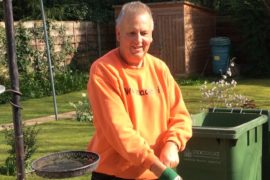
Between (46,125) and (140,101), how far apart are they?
7031 millimetres

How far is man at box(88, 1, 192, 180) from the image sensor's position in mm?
2559

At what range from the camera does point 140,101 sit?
105 inches

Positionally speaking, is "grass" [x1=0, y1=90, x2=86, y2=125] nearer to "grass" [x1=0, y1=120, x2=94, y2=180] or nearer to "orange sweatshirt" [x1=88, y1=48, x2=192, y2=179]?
"grass" [x1=0, y1=120, x2=94, y2=180]

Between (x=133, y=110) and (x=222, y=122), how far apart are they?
2.19 metres

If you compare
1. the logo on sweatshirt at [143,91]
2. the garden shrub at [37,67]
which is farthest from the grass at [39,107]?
the logo on sweatshirt at [143,91]

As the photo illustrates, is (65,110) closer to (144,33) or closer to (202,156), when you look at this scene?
(202,156)

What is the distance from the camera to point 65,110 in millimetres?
11352

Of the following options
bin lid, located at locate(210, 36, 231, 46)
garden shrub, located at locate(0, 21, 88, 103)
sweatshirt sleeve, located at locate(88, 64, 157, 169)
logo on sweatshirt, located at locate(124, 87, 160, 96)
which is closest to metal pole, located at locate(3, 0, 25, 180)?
sweatshirt sleeve, located at locate(88, 64, 157, 169)

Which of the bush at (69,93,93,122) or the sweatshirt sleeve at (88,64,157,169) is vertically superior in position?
the sweatshirt sleeve at (88,64,157,169)

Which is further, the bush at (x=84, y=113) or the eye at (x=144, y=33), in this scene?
the bush at (x=84, y=113)

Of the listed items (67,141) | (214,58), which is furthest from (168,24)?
(67,141)

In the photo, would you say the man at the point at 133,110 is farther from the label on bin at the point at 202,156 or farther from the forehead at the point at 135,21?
the label on bin at the point at 202,156

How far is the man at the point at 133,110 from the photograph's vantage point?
2.56 m

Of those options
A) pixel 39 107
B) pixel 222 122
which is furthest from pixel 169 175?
pixel 39 107
